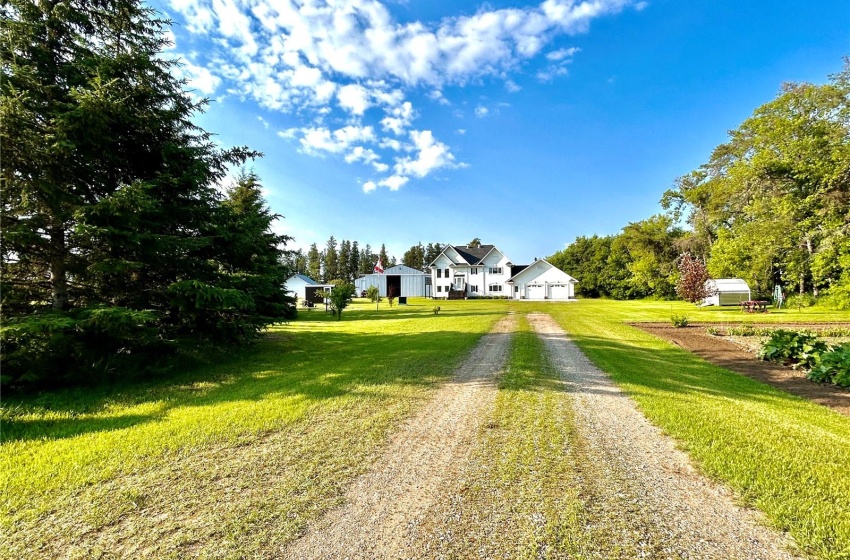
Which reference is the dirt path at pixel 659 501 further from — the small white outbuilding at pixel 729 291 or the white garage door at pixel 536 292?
the white garage door at pixel 536 292

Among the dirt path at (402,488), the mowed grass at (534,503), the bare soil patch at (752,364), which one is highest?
the dirt path at (402,488)

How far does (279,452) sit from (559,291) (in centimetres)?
4382

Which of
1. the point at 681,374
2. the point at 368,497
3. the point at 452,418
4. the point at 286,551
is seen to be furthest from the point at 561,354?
the point at 286,551

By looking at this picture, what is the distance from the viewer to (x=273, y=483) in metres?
3.15

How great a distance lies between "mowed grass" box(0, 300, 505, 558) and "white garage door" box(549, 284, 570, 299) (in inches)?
1549

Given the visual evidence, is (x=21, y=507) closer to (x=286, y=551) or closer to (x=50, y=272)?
(x=286, y=551)

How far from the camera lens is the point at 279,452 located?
12.3ft

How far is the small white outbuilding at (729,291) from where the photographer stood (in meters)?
25.9

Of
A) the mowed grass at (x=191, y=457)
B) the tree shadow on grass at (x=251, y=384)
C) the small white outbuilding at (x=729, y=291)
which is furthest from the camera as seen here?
the small white outbuilding at (x=729, y=291)

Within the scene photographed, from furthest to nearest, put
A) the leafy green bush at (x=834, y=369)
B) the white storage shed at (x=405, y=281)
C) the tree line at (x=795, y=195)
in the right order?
1. the white storage shed at (x=405, y=281)
2. the tree line at (x=795, y=195)
3. the leafy green bush at (x=834, y=369)

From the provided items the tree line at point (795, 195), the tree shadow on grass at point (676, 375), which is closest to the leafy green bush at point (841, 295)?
the tree line at point (795, 195)

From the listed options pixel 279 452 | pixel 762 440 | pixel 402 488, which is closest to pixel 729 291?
pixel 762 440

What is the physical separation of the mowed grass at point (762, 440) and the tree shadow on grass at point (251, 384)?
3.88 metres

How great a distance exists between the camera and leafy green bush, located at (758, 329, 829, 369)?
786 cm
